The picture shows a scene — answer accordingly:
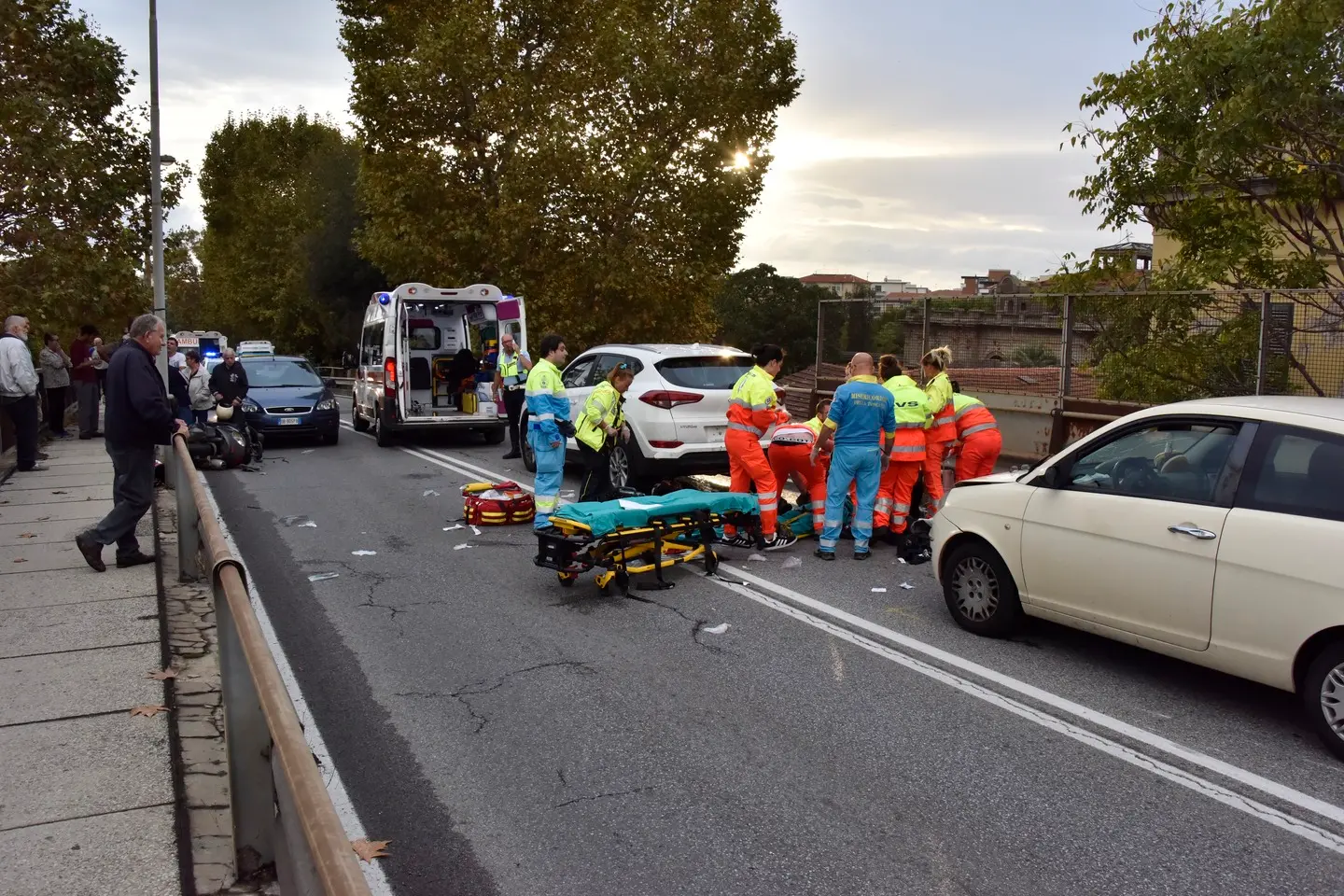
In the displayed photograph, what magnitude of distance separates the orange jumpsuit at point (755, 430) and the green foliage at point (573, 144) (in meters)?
14.7

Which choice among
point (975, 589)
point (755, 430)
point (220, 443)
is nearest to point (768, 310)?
point (220, 443)

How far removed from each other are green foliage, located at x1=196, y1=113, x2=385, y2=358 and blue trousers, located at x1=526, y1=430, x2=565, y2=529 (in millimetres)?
33460

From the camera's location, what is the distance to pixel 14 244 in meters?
17.0

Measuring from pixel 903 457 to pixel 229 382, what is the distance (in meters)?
10.6

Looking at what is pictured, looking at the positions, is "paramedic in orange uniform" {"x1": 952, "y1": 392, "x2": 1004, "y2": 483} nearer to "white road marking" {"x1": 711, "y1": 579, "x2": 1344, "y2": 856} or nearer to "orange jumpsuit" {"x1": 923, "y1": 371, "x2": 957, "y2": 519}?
"orange jumpsuit" {"x1": 923, "y1": 371, "x2": 957, "y2": 519}

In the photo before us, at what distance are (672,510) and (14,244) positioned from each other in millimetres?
14605

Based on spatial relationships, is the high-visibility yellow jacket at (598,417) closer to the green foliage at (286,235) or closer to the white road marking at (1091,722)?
the white road marking at (1091,722)

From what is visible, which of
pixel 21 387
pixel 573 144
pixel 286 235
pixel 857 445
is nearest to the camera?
pixel 857 445

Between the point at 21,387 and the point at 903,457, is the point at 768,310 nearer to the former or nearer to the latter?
the point at 21,387

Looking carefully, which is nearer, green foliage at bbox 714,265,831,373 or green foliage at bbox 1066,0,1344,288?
green foliage at bbox 1066,0,1344,288

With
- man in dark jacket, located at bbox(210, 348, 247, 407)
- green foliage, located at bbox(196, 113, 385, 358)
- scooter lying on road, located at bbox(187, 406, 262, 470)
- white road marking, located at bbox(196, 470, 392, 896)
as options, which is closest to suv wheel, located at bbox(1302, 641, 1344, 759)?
white road marking, located at bbox(196, 470, 392, 896)

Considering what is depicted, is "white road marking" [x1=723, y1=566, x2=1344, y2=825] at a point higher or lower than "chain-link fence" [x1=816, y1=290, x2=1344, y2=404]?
lower

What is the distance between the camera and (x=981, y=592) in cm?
646

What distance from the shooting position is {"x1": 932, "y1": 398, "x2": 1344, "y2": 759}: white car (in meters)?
4.61
